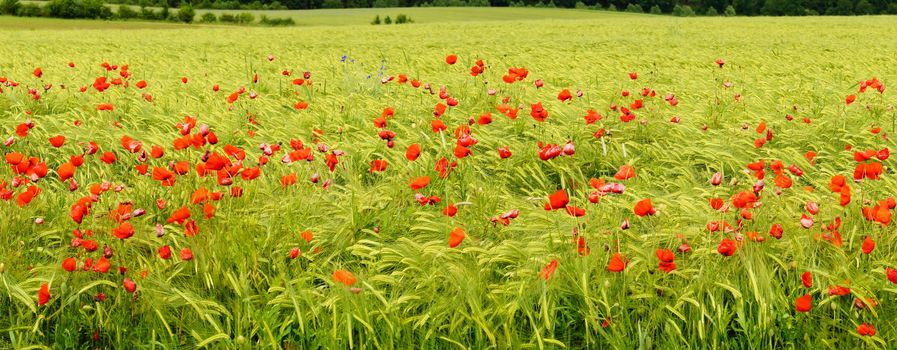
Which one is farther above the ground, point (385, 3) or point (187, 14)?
point (385, 3)

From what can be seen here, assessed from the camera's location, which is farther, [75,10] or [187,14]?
[75,10]

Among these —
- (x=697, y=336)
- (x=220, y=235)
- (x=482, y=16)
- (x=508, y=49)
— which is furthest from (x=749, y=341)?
(x=482, y=16)

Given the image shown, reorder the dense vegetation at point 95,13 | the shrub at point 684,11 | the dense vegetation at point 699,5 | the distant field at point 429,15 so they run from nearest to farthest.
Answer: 1. the dense vegetation at point 95,13
2. the distant field at point 429,15
3. the dense vegetation at point 699,5
4. the shrub at point 684,11

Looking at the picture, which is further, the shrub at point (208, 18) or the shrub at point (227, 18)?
the shrub at point (227, 18)

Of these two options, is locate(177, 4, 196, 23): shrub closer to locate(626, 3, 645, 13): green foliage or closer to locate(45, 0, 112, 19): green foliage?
locate(45, 0, 112, 19): green foliage

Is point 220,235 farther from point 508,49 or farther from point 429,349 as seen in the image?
point 508,49

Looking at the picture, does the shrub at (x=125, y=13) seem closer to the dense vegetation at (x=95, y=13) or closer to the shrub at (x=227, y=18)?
the dense vegetation at (x=95, y=13)

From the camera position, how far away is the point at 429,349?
2.43 meters

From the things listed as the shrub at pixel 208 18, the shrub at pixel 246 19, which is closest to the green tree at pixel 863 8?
the shrub at pixel 246 19

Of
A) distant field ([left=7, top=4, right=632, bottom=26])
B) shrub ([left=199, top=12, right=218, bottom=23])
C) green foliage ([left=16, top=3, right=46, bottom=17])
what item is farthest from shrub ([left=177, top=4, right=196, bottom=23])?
green foliage ([left=16, top=3, right=46, bottom=17])

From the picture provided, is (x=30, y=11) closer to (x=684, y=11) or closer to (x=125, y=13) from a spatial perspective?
(x=125, y=13)

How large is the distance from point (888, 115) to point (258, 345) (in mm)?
4873

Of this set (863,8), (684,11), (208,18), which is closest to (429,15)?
(208,18)

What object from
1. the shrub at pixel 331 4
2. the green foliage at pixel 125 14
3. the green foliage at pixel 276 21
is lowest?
the green foliage at pixel 276 21
